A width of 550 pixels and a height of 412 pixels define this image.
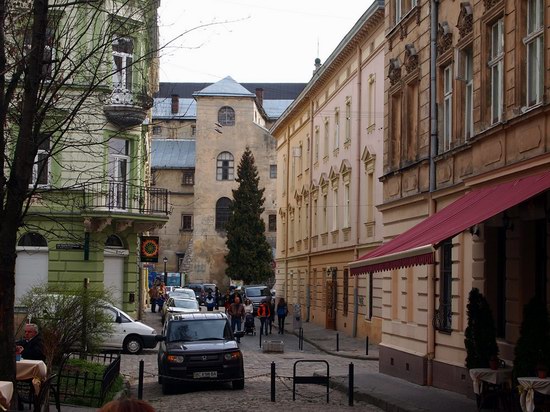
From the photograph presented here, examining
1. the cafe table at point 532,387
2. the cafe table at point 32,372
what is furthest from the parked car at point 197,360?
the cafe table at point 532,387

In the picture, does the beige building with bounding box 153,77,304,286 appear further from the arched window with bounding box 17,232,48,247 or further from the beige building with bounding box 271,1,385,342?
the arched window with bounding box 17,232,48,247

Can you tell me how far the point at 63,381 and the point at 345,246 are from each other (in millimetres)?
24774

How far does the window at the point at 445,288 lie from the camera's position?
20.2 metres

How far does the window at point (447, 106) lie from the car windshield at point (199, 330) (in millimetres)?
6537

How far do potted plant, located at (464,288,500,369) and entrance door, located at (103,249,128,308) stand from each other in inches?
925

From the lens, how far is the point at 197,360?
21.1m

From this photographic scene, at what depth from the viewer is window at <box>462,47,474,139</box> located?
1916cm

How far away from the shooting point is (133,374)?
24.8 metres

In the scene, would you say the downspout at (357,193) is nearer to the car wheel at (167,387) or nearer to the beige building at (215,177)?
the car wheel at (167,387)

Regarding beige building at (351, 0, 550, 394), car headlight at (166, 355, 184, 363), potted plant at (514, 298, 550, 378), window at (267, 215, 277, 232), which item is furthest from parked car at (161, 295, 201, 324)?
window at (267, 215, 277, 232)

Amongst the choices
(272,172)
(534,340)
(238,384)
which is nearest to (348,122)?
(238,384)

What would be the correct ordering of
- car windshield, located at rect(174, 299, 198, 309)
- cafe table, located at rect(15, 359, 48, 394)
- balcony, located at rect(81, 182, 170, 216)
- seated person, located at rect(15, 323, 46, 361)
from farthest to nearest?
1. car windshield, located at rect(174, 299, 198, 309)
2. balcony, located at rect(81, 182, 170, 216)
3. seated person, located at rect(15, 323, 46, 361)
4. cafe table, located at rect(15, 359, 48, 394)

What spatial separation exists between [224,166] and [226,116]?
477cm

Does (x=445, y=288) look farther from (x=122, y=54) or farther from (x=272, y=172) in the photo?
(x=272, y=172)
